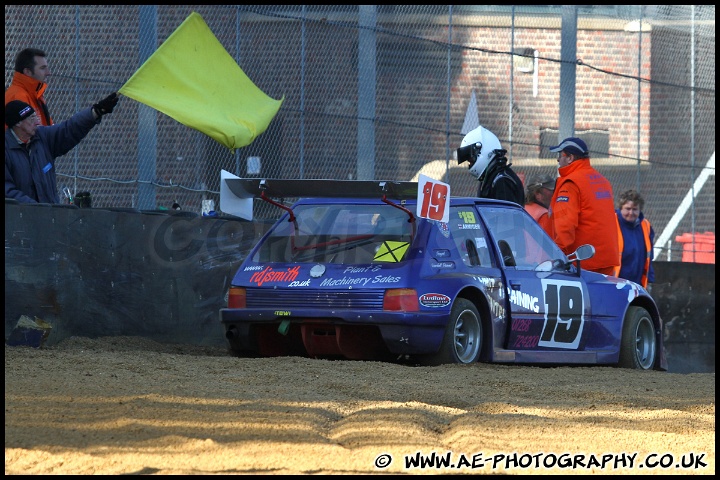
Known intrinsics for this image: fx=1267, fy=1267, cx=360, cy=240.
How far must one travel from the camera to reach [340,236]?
32.3 ft

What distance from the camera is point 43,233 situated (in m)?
10.1

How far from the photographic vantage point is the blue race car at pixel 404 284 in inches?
365

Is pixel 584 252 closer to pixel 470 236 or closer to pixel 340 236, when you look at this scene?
pixel 470 236

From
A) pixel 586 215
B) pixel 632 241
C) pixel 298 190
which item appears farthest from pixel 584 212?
pixel 298 190

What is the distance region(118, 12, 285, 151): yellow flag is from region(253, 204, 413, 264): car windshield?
1319 mm

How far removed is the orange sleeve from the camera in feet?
38.6

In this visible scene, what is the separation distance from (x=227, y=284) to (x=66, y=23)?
9.63 ft

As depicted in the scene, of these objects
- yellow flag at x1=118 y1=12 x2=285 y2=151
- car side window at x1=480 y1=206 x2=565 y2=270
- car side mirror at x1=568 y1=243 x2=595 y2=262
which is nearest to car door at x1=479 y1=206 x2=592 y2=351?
car side window at x1=480 y1=206 x2=565 y2=270

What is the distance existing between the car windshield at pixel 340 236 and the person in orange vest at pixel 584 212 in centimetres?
257

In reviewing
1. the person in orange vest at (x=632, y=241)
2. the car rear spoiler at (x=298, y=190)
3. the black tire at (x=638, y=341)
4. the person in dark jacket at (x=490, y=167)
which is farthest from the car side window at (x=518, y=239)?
the person in orange vest at (x=632, y=241)

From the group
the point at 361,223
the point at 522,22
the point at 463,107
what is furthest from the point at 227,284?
the point at 522,22

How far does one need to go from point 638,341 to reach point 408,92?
4.30m

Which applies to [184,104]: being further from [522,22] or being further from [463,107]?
[522,22]

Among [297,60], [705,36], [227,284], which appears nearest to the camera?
[227,284]
